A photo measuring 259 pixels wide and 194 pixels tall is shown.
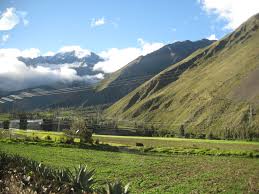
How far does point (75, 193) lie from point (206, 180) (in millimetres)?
23563

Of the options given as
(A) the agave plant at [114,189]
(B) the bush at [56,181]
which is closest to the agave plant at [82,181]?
(B) the bush at [56,181]

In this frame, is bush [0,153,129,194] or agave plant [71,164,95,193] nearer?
bush [0,153,129,194]

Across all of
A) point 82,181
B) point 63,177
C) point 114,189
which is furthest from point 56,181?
point 114,189

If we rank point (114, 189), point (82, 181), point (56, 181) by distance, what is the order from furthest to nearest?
point (82, 181)
point (56, 181)
point (114, 189)

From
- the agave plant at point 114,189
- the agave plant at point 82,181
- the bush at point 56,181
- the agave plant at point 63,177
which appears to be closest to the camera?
the agave plant at point 114,189

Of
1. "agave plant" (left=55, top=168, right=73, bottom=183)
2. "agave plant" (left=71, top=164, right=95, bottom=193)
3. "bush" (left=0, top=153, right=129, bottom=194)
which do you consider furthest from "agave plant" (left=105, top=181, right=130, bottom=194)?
"agave plant" (left=55, top=168, right=73, bottom=183)

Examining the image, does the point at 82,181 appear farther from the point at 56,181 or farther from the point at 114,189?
the point at 114,189

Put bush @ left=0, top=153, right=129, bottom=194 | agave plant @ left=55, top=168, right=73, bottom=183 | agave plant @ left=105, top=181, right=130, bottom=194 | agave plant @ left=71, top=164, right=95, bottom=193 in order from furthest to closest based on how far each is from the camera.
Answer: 1. agave plant @ left=55, top=168, right=73, bottom=183
2. agave plant @ left=71, top=164, right=95, bottom=193
3. bush @ left=0, top=153, right=129, bottom=194
4. agave plant @ left=105, top=181, right=130, bottom=194

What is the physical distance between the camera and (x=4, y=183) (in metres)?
13.1

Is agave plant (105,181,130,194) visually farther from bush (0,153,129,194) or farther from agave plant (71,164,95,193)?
agave plant (71,164,95,193)

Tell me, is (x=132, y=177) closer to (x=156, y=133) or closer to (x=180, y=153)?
(x=180, y=153)

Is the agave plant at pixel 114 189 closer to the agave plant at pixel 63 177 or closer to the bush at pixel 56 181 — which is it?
the bush at pixel 56 181

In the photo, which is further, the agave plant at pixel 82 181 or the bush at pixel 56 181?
the agave plant at pixel 82 181

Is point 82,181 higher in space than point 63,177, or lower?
lower
